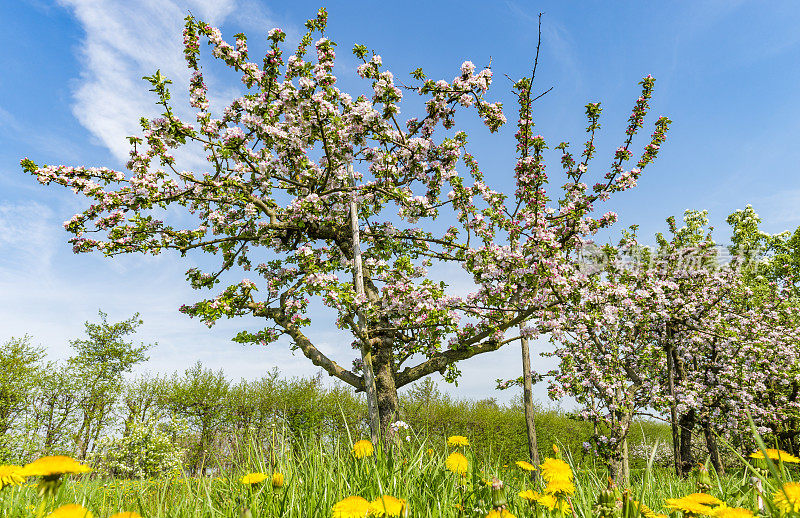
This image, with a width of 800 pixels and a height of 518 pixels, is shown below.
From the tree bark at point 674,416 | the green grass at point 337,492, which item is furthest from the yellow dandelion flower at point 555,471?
the tree bark at point 674,416

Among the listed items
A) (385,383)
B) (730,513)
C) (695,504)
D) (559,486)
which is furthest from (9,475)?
(385,383)

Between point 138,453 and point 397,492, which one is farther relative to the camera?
point 138,453

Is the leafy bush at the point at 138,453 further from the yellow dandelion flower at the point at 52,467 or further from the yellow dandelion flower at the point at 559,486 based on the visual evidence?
the yellow dandelion flower at the point at 559,486

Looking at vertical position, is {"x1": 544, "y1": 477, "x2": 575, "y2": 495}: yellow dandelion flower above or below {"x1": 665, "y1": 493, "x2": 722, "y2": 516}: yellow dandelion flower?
above

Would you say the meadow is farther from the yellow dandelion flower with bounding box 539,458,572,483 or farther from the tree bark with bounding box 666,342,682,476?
the tree bark with bounding box 666,342,682,476

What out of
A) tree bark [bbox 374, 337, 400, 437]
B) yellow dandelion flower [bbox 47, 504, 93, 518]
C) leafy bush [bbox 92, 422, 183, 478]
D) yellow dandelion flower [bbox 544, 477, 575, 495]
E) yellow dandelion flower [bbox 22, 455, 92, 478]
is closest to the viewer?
yellow dandelion flower [bbox 47, 504, 93, 518]

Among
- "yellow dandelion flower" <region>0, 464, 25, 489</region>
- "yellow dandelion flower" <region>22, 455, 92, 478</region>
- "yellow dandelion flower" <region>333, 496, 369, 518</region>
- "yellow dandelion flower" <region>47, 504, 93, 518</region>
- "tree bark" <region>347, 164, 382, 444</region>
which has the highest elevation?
"tree bark" <region>347, 164, 382, 444</region>

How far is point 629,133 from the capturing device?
A: 9297 millimetres

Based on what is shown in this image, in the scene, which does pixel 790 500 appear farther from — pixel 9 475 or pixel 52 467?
pixel 9 475

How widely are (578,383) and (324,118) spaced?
31.7ft

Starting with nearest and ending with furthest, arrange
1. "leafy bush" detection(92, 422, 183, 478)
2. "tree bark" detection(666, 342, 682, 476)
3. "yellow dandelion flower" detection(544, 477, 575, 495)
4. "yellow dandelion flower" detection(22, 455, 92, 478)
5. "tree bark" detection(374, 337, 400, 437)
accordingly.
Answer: "yellow dandelion flower" detection(22, 455, 92, 478)
"yellow dandelion flower" detection(544, 477, 575, 495)
"tree bark" detection(374, 337, 400, 437)
"tree bark" detection(666, 342, 682, 476)
"leafy bush" detection(92, 422, 183, 478)

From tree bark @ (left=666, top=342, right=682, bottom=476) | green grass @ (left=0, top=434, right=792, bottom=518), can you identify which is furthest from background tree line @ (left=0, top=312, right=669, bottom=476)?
green grass @ (left=0, top=434, right=792, bottom=518)

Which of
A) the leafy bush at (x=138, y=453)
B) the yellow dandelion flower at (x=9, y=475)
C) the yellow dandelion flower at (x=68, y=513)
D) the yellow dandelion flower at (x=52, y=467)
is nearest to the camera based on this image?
the yellow dandelion flower at (x=68, y=513)

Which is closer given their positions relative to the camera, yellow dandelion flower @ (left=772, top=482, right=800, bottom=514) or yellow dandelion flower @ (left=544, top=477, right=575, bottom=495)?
yellow dandelion flower @ (left=772, top=482, right=800, bottom=514)
